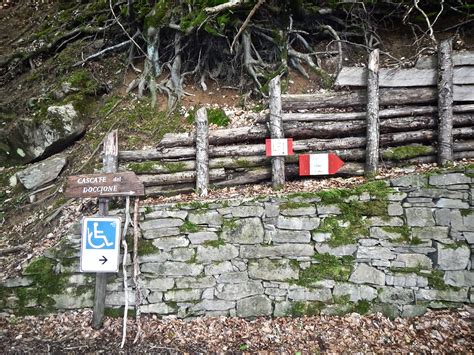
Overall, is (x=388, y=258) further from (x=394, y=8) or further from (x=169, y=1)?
(x=169, y=1)

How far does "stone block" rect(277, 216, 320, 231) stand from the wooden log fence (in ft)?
2.22

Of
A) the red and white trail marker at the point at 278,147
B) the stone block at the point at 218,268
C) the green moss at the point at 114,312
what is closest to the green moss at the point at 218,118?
the red and white trail marker at the point at 278,147

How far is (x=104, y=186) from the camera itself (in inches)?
159

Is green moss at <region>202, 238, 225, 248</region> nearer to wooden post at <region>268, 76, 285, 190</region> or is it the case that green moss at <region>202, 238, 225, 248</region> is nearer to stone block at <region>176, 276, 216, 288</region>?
stone block at <region>176, 276, 216, 288</region>

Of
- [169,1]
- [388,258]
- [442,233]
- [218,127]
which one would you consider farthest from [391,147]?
[169,1]

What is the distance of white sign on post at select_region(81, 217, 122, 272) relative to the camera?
3670mm

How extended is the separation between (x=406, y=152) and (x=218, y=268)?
127 inches

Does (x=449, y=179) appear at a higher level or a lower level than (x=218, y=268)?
higher

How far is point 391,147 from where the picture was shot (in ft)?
15.6

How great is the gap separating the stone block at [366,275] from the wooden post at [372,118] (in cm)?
136

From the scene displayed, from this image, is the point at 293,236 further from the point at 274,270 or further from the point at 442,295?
the point at 442,295

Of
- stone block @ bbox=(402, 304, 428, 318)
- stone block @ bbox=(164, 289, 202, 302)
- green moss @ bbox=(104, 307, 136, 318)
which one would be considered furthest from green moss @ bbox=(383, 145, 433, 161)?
green moss @ bbox=(104, 307, 136, 318)

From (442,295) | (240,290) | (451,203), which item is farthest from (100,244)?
(451,203)

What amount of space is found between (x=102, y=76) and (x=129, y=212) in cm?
431
